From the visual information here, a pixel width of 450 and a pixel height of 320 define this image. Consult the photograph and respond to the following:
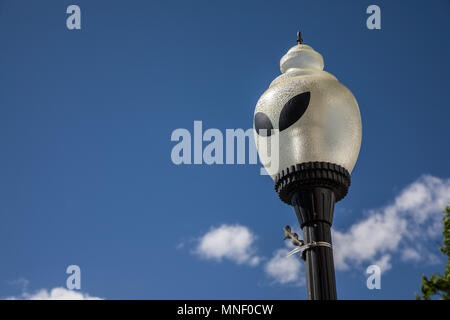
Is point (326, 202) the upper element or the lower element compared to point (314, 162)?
lower

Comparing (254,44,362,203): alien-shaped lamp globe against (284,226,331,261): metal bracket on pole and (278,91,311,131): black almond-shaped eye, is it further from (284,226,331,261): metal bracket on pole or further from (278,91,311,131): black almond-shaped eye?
(284,226,331,261): metal bracket on pole

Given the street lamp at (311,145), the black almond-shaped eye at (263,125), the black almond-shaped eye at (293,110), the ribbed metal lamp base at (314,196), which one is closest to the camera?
the ribbed metal lamp base at (314,196)

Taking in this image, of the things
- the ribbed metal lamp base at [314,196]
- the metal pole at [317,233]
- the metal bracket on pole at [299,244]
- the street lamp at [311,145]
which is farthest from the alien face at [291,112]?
the metal bracket on pole at [299,244]

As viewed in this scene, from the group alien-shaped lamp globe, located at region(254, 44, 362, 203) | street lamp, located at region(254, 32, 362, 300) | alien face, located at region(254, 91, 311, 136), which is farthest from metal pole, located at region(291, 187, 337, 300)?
alien face, located at region(254, 91, 311, 136)

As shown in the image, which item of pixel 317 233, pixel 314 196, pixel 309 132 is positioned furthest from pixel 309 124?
pixel 317 233

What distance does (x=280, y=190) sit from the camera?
168 inches

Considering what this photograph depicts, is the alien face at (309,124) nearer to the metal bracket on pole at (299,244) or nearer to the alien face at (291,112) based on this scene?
the alien face at (291,112)

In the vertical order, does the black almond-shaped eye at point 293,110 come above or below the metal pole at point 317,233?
above

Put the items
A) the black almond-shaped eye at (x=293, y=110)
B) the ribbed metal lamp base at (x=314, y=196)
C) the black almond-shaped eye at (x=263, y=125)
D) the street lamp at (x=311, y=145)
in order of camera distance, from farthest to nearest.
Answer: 1. the black almond-shaped eye at (x=263, y=125)
2. the black almond-shaped eye at (x=293, y=110)
3. the street lamp at (x=311, y=145)
4. the ribbed metal lamp base at (x=314, y=196)

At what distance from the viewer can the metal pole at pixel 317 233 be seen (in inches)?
148

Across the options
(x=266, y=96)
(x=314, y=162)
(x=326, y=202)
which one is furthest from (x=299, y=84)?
(x=326, y=202)
